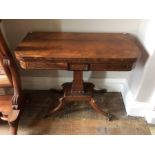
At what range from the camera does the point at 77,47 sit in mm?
1199

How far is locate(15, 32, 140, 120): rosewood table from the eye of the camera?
1.12 metres

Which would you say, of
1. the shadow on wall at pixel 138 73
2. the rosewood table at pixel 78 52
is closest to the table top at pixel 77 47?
the rosewood table at pixel 78 52

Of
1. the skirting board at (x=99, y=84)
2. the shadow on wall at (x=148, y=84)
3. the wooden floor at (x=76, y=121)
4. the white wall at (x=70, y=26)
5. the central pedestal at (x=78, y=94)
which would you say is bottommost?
the wooden floor at (x=76, y=121)

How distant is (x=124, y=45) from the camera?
1.23m

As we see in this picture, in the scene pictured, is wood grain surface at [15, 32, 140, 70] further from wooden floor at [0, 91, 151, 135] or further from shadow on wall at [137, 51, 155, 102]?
wooden floor at [0, 91, 151, 135]

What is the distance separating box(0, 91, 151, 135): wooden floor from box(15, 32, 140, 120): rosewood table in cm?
53

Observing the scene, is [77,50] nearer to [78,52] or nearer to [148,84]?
[78,52]

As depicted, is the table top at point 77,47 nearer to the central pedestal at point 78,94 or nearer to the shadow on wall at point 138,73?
the shadow on wall at point 138,73

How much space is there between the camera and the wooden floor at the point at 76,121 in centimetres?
144

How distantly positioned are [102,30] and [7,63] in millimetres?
751

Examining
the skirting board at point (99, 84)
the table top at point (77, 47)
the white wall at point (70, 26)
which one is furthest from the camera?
the skirting board at point (99, 84)

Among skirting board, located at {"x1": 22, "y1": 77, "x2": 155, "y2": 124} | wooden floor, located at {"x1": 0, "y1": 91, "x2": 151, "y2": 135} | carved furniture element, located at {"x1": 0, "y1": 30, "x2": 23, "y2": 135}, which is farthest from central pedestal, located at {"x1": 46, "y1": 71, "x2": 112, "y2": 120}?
carved furniture element, located at {"x1": 0, "y1": 30, "x2": 23, "y2": 135}

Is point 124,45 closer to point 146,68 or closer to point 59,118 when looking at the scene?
point 146,68
